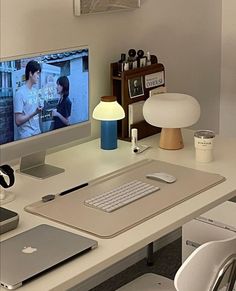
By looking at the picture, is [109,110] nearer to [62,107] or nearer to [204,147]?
[62,107]

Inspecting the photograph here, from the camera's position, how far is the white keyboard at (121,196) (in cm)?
207

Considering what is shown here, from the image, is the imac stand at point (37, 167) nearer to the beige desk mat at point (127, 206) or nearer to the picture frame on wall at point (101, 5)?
the beige desk mat at point (127, 206)

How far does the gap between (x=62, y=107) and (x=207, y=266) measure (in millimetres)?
847

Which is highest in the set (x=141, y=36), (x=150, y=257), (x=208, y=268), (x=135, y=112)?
(x=141, y=36)

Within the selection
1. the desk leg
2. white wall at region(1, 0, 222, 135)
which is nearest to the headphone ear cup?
white wall at region(1, 0, 222, 135)

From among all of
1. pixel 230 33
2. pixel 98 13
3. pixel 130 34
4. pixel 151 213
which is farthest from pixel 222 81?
pixel 151 213

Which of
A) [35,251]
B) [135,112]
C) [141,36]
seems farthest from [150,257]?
[35,251]

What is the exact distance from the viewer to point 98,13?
270cm

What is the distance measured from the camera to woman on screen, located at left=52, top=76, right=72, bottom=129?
2.34 meters

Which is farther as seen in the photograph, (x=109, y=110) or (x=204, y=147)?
(x=109, y=110)

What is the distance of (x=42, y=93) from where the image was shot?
7.45 ft

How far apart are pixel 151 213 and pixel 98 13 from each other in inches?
39.8

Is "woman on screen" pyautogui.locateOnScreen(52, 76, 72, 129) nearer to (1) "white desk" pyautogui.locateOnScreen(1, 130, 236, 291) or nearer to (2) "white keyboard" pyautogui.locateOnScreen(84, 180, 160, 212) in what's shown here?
(1) "white desk" pyautogui.locateOnScreen(1, 130, 236, 291)

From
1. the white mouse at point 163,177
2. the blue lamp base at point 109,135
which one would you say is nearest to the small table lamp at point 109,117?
the blue lamp base at point 109,135
